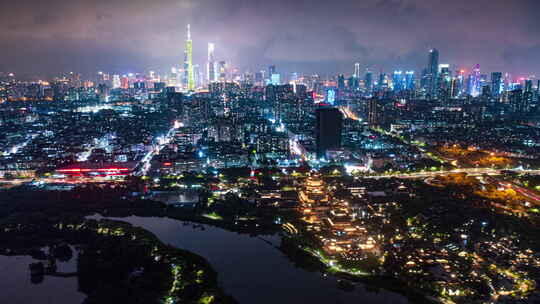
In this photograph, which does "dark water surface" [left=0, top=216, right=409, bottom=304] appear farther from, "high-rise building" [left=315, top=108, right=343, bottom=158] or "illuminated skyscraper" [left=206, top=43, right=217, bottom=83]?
"illuminated skyscraper" [left=206, top=43, right=217, bottom=83]

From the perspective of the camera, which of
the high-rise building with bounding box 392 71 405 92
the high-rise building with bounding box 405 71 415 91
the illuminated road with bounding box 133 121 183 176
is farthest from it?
the high-rise building with bounding box 392 71 405 92

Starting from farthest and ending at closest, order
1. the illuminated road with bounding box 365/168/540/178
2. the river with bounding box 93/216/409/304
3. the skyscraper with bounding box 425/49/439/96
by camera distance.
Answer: the skyscraper with bounding box 425/49/439/96
the illuminated road with bounding box 365/168/540/178
the river with bounding box 93/216/409/304

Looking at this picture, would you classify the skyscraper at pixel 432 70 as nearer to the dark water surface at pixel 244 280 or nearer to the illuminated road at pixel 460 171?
the illuminated road at pixel 460 171

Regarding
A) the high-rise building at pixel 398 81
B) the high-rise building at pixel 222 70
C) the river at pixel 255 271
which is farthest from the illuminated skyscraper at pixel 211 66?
the river at pixel 255 271

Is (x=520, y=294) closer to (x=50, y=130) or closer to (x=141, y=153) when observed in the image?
(x=141, y=153)

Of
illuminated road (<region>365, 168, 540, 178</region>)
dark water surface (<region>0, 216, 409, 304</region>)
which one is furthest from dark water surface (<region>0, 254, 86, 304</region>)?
illuminated road (<region>365, 168, 540, 178</region>)

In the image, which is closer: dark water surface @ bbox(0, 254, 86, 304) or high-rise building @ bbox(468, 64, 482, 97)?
dark water surface @ bbox(0, 254, 86, 304)

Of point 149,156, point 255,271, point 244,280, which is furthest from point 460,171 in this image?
point 149,156
